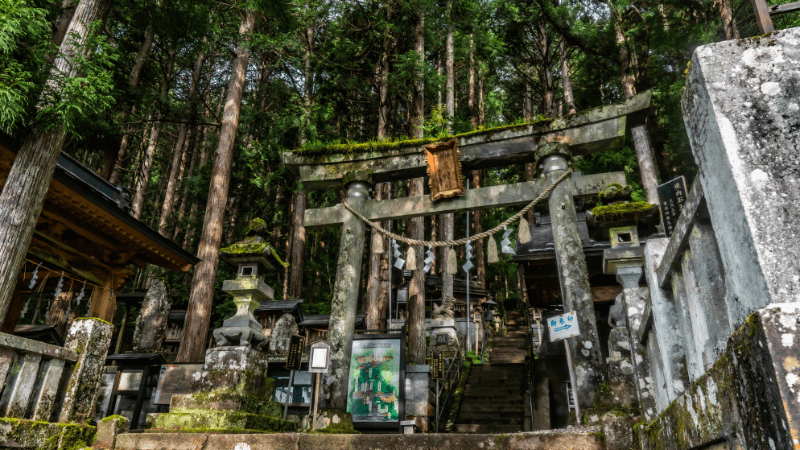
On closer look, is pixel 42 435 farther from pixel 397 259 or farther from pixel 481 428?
pixel 481 428

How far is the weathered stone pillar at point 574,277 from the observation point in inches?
223

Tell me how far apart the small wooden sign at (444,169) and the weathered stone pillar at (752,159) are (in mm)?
6070

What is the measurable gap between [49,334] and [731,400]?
14398mm

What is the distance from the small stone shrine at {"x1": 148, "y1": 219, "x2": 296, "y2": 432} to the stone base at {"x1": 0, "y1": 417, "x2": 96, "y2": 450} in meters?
0.98

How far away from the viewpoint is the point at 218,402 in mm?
5633

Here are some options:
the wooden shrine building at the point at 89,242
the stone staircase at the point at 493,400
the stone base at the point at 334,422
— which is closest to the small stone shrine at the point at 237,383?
the stone base at the point at 334,422

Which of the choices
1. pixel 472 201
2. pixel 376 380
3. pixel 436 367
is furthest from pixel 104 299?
pixel 472 201

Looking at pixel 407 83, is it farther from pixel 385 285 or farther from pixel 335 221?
pixel 335 221

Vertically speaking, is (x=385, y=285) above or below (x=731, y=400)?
above

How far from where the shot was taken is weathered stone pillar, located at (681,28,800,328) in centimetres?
113

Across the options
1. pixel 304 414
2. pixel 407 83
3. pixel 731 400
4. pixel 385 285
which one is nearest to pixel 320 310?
pixel 385 285

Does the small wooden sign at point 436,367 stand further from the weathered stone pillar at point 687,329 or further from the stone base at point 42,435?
the weathered stone pillar at point 687,329

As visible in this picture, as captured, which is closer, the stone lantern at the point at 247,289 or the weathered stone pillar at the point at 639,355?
the weathered stone pillar at the point at 639,355

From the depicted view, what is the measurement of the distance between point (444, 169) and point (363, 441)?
14.6ft
